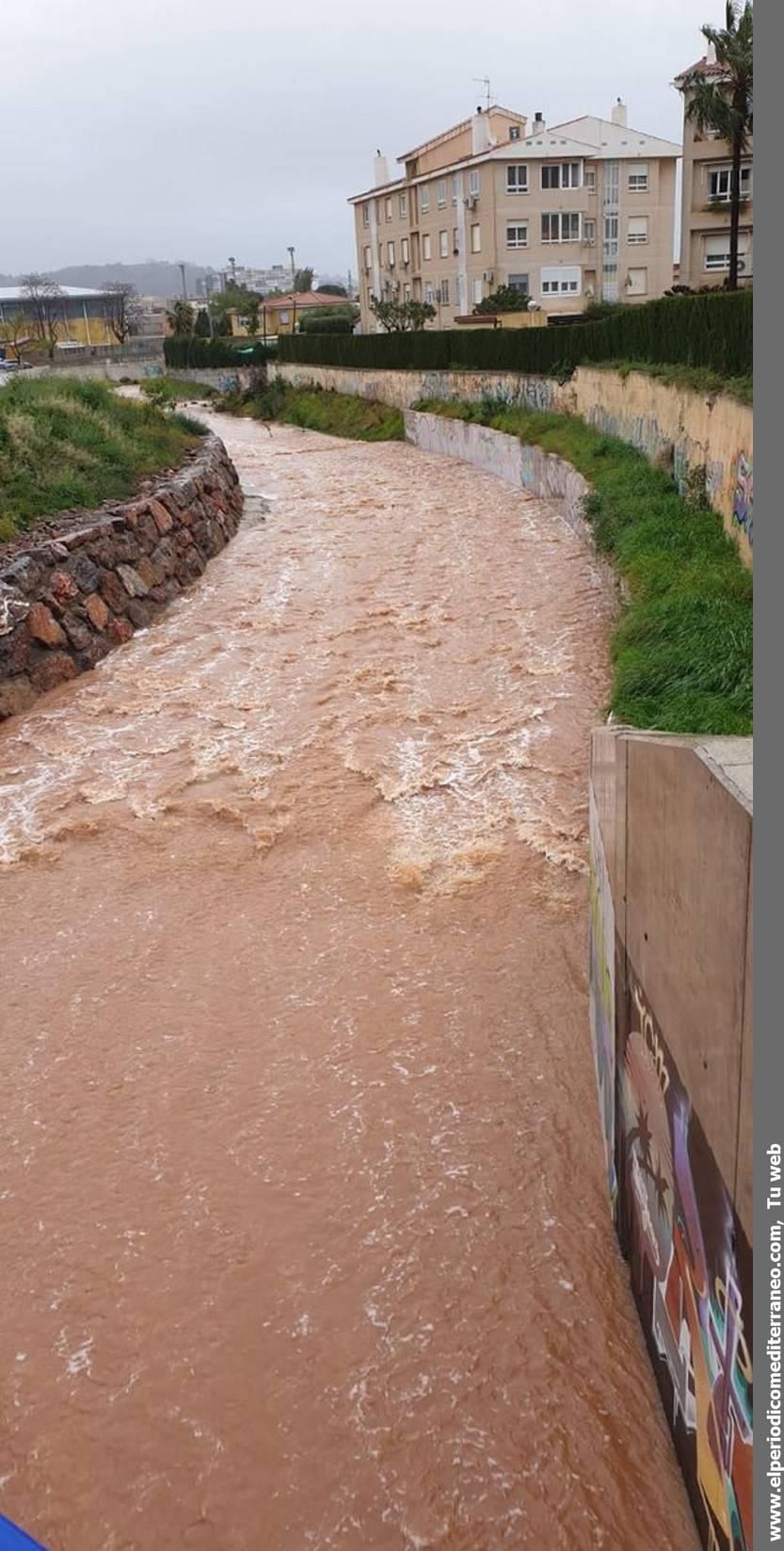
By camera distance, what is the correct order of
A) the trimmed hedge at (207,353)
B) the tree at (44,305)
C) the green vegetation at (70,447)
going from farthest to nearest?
the tree at (44,305) < the trimmed hedge at (207,353) < the green vegetation at (70,447)

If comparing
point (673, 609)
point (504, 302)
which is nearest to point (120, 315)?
point (504, 302)

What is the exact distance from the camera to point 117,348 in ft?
237

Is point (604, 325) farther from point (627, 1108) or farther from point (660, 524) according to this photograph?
point (627, 1108)

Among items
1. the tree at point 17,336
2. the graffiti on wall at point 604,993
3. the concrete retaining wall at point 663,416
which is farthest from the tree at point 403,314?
the graffiti on wall at point 604,993

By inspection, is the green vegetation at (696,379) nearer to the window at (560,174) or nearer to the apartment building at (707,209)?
the apartment building at (707,209)

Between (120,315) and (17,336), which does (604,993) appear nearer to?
(17,336)

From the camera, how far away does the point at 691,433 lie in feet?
49.4

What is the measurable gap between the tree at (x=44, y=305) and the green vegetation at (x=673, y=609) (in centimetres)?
8035

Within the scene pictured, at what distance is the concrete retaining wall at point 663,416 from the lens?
12.3 m

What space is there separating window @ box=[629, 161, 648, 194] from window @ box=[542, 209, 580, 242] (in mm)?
2973

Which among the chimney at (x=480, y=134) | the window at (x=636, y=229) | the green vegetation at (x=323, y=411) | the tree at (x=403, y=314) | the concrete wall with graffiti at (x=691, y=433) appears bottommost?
the green vegetation at (x=323, y=411)

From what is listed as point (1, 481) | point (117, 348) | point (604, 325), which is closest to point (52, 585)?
point (1, 481)

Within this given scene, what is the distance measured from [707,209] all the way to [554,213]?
7677mm

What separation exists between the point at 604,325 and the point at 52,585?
46.5 feet
